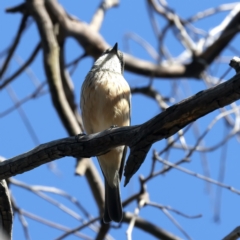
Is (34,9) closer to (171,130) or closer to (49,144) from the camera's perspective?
(49,144)

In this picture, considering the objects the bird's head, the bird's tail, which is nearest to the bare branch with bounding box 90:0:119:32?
the bird's head

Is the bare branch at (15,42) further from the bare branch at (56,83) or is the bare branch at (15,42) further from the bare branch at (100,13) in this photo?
the bare branch at (100,13)

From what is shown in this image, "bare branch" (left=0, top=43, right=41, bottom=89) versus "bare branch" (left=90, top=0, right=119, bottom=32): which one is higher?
"bare branch" (left=90, top=0, right=119, bottom=32)

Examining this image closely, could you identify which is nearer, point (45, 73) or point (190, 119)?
point (190, 119)

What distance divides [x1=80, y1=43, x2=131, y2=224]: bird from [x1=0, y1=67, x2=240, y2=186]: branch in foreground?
151cm

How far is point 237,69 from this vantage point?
3.15 meters

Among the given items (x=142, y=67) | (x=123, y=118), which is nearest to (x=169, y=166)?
(x=123, y=118)

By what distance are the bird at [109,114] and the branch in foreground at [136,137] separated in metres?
1.51

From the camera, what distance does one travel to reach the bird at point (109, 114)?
16.4ft

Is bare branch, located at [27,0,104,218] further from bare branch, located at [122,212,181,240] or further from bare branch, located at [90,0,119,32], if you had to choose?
bare branch, located at [90,0,119,32]

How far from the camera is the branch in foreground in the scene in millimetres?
3016

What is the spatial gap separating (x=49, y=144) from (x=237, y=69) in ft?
3.93

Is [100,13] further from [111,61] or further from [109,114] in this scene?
[109,114]

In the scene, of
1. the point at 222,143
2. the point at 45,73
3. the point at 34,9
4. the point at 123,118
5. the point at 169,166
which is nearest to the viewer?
the point at 169,166
